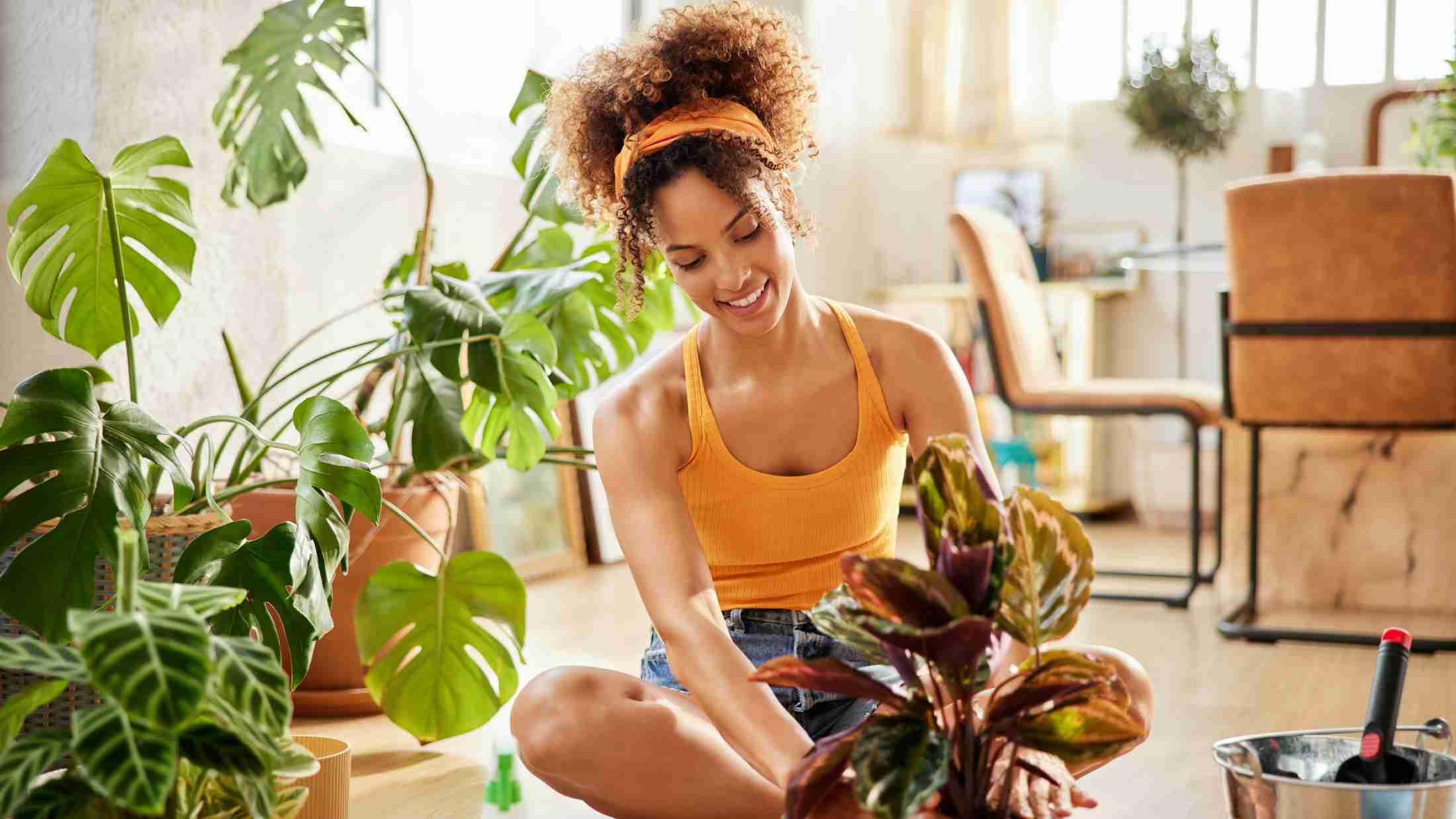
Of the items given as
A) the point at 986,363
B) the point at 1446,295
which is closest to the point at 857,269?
the point at 986,363

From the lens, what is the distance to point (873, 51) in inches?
217

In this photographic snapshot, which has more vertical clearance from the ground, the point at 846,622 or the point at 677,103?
the point at 677,103

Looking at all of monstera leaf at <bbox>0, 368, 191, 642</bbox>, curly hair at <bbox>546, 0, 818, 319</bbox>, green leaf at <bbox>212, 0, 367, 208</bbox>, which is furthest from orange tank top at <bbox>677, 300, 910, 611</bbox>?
green leaf at <bbox>212, 0, 367, 208</bbox>

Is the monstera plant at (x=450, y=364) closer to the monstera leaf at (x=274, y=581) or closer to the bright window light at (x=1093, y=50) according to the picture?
the monstera leaf at (x=274, y=581)

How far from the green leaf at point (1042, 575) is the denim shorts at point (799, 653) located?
0.75m

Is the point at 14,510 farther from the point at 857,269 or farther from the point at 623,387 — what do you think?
the point at 857,269

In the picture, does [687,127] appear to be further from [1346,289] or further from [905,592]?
[1346,289]

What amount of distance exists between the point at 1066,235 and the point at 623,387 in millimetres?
4147

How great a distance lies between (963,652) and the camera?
83 cm

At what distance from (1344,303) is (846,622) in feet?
8.04

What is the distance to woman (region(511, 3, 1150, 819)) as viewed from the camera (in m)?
1.45

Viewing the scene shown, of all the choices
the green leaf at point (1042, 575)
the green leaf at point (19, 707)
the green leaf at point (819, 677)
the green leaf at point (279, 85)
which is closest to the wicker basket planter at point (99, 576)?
the green leaf at point (279, 85)

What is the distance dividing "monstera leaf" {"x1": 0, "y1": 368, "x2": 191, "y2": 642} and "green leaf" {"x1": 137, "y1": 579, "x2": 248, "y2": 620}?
55cm

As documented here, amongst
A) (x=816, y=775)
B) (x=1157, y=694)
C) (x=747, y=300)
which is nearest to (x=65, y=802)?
(x=816, y=775)
